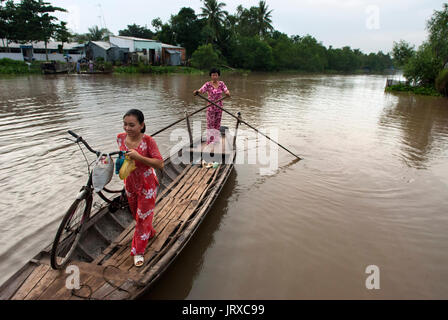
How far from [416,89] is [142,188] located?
82.5 feet

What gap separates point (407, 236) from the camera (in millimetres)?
4000

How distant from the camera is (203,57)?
117 ft

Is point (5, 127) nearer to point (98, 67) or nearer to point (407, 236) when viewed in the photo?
point (407, 236)

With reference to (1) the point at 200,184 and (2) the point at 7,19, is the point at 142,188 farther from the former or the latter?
(2) the point at 7,19

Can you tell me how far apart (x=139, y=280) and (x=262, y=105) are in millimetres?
12728

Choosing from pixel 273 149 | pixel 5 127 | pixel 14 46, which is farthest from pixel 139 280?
pixel 14 46

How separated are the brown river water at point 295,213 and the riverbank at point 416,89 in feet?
46.3

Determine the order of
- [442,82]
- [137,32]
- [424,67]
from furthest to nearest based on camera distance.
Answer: [137,32], [424,67], [442,82]

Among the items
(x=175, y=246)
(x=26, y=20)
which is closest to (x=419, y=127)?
(x=175, y=246)

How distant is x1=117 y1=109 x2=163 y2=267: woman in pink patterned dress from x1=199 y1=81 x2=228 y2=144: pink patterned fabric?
3583mm

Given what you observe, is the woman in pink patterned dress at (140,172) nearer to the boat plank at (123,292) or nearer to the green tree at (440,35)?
the boat plank at (123,292)

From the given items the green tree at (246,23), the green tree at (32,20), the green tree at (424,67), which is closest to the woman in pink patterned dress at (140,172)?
the green tree at (424,67)

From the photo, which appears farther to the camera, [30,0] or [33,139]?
[30,0]

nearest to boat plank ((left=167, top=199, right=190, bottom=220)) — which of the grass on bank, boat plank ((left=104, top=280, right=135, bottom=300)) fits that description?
boat plank ((left=104, top=280, right=135, bottom=300))
